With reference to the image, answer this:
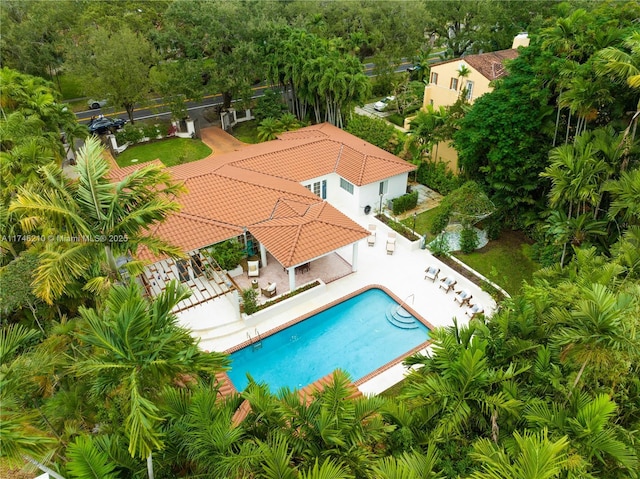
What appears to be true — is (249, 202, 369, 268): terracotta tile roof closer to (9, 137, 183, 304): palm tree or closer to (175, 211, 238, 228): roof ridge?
(175, 211, 238, 228): roof ridge

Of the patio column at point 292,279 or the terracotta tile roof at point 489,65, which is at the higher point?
the terracotta tile roof at point 489,65

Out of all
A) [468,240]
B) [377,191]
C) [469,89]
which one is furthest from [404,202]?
[469,89]

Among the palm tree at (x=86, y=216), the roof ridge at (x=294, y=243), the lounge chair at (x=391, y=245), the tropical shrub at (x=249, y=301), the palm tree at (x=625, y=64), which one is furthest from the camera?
the lounge chair at (x=391, y=245)

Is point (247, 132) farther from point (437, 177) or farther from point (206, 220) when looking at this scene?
point (206, 220)

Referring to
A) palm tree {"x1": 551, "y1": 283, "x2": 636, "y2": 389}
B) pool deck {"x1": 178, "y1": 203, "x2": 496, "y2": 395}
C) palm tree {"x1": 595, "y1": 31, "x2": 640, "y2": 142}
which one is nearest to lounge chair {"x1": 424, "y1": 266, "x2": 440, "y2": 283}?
pool deck {"x1": 178, "y1": 203, "x2": 496, "y2": 395}

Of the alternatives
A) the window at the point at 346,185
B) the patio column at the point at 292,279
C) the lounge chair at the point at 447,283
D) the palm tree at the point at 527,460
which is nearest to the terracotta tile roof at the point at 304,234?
the patio column at the point at 292,279

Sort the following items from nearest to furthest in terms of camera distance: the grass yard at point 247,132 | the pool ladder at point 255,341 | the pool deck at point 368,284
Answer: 1. the pool ladder at point 255,341
2. the pool deck at point 368,284
3. the grass yard at point 247,132

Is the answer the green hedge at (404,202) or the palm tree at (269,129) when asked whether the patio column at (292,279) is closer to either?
the green hedge at (404,202)
